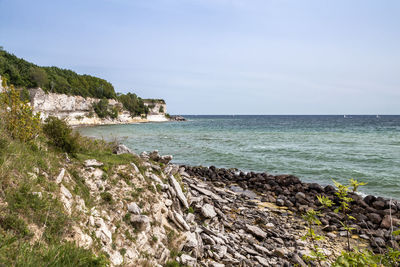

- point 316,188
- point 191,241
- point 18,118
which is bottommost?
point 316,188

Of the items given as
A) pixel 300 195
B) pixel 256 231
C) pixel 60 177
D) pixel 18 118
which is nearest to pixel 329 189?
pixel 300 195

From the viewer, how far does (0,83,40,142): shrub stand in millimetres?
6809

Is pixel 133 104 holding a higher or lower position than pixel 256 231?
higher

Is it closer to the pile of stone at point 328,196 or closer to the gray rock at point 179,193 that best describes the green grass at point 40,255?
the gray rock at point 179,193

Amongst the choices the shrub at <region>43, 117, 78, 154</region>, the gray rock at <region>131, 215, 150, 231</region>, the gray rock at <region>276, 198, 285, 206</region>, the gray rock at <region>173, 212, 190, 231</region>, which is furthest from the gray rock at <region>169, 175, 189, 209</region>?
the gray rock at <region>276, 198, 285, 206</region>

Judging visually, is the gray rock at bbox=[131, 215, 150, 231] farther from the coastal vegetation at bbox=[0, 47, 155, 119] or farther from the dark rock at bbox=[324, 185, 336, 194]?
the coastal vegetation at bbox=[0, 47, 155, 119]

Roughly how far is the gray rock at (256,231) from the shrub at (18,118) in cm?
805

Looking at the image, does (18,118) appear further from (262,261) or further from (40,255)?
(262,261)

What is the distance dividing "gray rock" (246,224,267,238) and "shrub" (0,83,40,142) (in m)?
8.05

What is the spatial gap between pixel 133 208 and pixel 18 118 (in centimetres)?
447

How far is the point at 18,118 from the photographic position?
283 inches

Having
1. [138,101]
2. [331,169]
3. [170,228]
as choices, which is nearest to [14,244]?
[170,228]

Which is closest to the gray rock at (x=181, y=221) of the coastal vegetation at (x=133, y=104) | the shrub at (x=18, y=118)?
the shrub at (x=18, y=118)

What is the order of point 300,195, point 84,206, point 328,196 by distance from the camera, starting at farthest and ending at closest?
point 300,195, point 328,196, point 84,206
